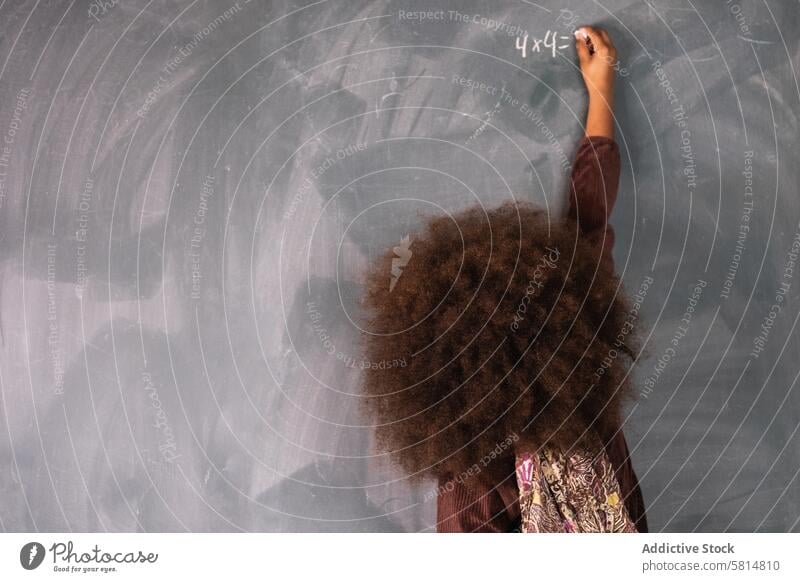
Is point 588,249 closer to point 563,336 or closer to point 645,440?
point 563,336

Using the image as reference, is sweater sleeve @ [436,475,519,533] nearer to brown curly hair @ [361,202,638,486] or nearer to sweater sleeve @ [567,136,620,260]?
brown curly hair @ [361,202,638,486]

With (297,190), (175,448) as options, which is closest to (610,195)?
(297,190)

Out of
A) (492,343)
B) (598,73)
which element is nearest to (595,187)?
(598,73)

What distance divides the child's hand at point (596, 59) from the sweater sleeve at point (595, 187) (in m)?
0.07

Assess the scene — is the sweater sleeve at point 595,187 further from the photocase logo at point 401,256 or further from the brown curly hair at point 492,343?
the photocase logo at point 401,256

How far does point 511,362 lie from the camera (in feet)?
3.01

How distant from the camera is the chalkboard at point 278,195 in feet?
3.23

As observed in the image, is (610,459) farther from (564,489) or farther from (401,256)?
(401,256)

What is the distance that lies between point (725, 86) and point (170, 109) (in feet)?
2.52

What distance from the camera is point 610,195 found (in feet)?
3.34
